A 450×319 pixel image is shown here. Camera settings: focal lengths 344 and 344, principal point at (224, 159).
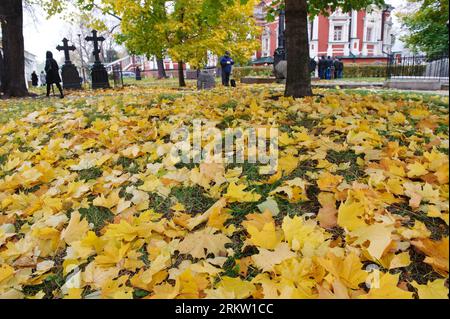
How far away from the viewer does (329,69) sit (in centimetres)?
2509

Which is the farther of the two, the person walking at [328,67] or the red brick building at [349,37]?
the red brick building at [349,37]

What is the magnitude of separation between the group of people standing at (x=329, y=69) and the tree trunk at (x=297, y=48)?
19.5m

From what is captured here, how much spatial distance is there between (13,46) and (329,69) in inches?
785

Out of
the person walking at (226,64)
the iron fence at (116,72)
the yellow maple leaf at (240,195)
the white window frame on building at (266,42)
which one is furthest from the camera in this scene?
the white window frame on building at (266,42)

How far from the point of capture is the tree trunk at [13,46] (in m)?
12.6

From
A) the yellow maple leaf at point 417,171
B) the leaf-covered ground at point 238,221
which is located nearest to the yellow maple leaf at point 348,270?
the leaf-covered ground at point 238,221

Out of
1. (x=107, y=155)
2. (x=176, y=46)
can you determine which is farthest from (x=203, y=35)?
(x=107, y=155)

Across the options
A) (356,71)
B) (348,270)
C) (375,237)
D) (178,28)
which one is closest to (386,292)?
(348,270)

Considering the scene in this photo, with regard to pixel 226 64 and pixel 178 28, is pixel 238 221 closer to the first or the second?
pixel 178 28

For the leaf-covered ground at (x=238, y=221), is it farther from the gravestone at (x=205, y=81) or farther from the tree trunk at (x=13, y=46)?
the tree trunk at (x=13, y=46)

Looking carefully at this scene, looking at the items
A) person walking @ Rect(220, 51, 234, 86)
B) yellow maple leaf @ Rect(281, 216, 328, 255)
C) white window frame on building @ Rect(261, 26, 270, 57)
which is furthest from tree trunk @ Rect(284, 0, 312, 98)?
white window frame on building @ Rect(261, 26, 270, 57)

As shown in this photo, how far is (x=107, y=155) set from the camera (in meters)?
3.24
